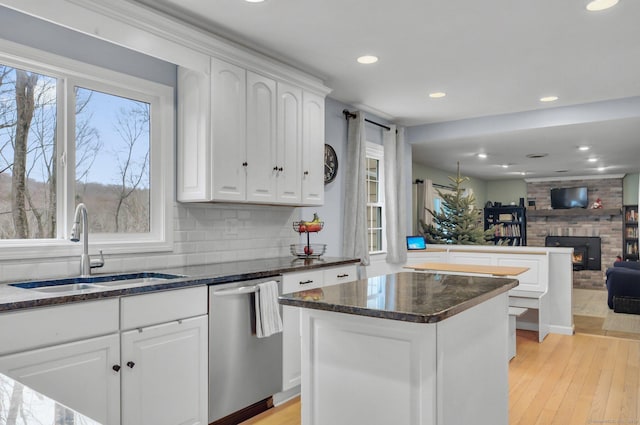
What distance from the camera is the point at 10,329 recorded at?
5.89 ft

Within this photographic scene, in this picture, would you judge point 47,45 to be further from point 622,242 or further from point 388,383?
point 622,242

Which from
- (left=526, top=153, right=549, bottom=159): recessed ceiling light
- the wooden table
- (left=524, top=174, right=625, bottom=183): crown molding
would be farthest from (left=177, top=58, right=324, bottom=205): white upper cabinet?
(left=524, top=174, right=625, bottom=183): crown molding

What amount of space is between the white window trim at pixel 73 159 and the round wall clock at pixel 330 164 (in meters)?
1.73

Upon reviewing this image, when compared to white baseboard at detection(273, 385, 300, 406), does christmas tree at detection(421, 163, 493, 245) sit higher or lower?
higher

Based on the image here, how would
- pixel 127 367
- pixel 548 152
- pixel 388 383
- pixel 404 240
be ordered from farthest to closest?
pixel 548 152 < pixel 404 240 < pixel 127 367 < pixel 388 383

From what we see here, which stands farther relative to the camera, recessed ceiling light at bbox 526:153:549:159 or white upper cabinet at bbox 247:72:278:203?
recessed ceiling light at bbox 526:153:549:159

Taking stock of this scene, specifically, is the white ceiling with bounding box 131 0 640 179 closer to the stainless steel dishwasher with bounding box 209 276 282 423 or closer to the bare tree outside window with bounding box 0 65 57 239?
the bare tree outside window with bounding box 0 65 57 239

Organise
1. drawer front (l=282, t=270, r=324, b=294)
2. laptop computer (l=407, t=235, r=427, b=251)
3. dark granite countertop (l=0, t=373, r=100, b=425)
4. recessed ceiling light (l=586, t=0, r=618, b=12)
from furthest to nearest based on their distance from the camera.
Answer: laptop computer (l=407, t=235, r=427, b=251), drawer front (l=282, t=270, r=324, b=294), recessed ceiling light (l=586, t=0, r=618, b=12), dark granite countertop (l=0, t=373, r=100, b=425)

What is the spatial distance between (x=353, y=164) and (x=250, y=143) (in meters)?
1.64

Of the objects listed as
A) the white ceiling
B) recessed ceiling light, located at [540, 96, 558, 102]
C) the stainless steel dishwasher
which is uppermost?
the white ceiling

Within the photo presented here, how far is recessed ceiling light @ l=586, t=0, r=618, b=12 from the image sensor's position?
2.63m

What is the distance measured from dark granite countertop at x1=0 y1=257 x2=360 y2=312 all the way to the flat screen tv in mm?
8258

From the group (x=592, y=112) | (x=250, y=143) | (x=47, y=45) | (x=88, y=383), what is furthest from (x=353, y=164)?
(x=88, y=383)

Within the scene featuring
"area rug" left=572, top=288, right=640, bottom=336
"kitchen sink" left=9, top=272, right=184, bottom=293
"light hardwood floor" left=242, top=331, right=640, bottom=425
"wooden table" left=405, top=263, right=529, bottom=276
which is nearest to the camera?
"kitchen sink" left=9, top=272, right=184, bottom=293
